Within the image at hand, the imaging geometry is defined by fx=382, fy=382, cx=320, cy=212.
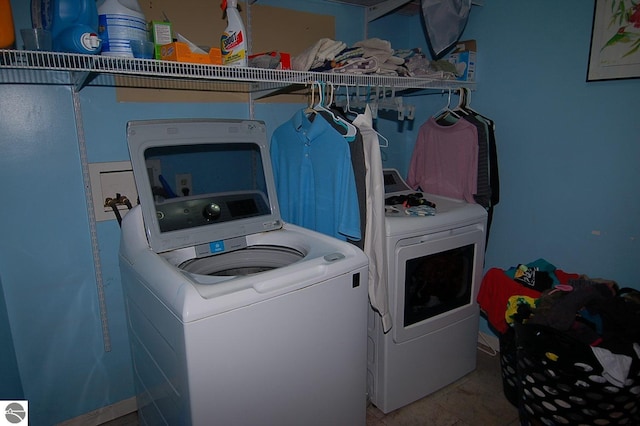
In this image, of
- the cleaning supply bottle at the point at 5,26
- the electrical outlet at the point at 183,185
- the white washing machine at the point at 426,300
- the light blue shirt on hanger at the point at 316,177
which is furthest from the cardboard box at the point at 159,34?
the white washing machine at the point at 426,300

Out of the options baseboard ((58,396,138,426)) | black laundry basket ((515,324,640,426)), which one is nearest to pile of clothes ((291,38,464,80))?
black laundry basket ((515,324,640,426))

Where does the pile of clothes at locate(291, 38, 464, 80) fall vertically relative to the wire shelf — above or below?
above

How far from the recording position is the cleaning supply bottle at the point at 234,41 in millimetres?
1542

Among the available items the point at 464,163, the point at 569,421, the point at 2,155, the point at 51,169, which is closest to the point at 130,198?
the point at 51,169

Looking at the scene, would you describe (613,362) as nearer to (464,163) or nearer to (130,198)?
(464,163)

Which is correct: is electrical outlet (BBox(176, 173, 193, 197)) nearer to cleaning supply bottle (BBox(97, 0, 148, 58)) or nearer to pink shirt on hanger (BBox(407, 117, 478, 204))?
cleaning supply bottle (BBox(97, 0, 148, 58))

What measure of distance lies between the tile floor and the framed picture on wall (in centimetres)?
177

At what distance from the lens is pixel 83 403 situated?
1.92 m

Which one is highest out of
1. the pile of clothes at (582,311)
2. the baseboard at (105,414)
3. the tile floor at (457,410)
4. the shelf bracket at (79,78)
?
the shelf bracket at (79,78)

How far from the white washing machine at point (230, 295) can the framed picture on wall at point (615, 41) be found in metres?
1.59

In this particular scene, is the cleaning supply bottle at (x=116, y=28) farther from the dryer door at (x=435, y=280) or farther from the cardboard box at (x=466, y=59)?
the cardboard box at (x=466, y=59)

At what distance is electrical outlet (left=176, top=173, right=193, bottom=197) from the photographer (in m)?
1.78

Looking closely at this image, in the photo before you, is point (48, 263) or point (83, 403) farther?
point (83, 403)

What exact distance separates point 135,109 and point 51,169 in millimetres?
Answer: 456
